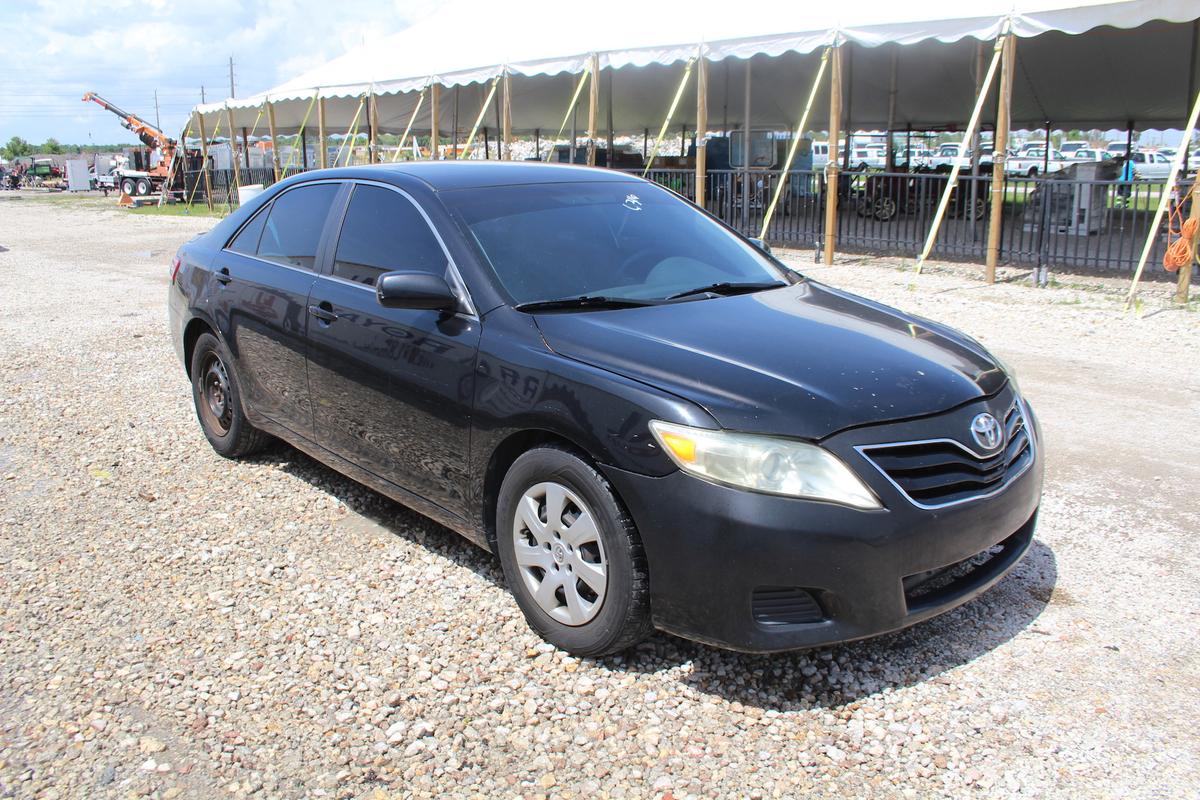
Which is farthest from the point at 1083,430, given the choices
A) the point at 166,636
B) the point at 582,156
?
the point at 582,156

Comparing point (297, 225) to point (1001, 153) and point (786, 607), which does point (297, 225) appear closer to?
point (786, 607)

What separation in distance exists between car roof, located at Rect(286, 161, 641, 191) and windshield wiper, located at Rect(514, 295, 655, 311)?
85 centimetres

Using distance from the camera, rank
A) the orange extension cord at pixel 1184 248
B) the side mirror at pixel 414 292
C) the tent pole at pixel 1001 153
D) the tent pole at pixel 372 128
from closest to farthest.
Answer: the side mirror at pixel 414 292 < the orange extension cord at pixel 1184 248 < the tent pole at pixel 1001 153 < the tent pole at pixel 372 128

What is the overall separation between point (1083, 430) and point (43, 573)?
5675mm

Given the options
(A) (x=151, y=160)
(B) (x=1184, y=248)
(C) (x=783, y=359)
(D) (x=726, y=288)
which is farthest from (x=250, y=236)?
(A) (x=151, y=160)

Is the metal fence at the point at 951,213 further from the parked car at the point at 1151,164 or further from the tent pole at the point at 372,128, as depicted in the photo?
the parked car at the point at 1151,164

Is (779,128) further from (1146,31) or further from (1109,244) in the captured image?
(1109,244)

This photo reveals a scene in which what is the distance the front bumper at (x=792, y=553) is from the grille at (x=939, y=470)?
34 millimetres

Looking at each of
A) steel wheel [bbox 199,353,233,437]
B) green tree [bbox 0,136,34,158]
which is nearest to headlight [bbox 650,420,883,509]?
steel wheel [bbox 199,353,233,437]

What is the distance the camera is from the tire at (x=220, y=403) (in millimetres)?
5301

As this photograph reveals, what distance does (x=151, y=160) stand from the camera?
1762 inches

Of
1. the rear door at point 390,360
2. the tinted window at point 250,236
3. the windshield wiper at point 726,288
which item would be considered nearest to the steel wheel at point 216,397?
the tinted window at point 250,236

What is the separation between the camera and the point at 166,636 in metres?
3.59

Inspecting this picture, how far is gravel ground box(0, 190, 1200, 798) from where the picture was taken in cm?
278
